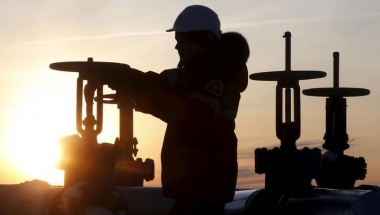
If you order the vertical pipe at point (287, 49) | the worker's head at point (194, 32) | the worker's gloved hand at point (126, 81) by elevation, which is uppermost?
the vertical pipe at point (287, 49)

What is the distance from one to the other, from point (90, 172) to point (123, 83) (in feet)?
14.2

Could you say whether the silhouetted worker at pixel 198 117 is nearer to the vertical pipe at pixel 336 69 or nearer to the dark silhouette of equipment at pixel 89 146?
the dark silhouette of equipment at pixel 89 146

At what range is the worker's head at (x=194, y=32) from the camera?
8992 mm

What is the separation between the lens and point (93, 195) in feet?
41.8

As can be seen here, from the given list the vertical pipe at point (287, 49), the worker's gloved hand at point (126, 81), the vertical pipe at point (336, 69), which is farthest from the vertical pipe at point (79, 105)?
the vertical pipe at point (336, 69)

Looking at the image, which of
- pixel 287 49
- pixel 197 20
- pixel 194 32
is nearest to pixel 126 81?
pixel 194 32

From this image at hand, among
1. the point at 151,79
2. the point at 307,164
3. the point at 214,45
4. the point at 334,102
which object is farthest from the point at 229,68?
the point at 334,102

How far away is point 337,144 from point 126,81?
52.8 ft

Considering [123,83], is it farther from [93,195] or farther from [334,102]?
[334,102]

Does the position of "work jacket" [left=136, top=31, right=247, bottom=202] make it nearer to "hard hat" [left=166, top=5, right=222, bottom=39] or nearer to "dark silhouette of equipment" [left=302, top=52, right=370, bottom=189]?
"hard hat" [left=166, top=5, right=222, bottom=39]

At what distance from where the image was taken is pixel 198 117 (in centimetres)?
866

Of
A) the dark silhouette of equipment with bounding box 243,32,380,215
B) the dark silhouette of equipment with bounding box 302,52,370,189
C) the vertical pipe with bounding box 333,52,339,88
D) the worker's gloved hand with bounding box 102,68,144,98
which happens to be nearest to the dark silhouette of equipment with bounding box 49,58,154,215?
the dark silhouette of equipment with bounding box 243,32,380,215

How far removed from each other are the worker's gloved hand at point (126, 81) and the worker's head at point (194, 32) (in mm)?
556

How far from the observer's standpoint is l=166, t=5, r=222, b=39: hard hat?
8.99 meters
